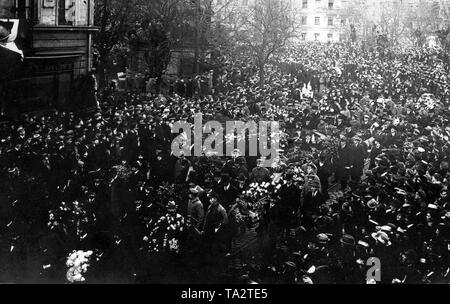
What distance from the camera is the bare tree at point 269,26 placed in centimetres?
1331

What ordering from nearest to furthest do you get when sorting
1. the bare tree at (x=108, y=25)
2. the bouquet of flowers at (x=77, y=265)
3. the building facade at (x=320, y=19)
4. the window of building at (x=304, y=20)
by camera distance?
the bouquet of flowers at (x=77, y=265) → the bare tree at (x=108, y=25) → the building facade at (x=320, y=19) → the window of building at (x=304, y=20)

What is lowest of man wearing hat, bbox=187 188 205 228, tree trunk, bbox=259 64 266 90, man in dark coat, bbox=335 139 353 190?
man wearing hat, bbox=187 188 205 228

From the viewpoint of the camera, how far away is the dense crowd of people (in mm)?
5730

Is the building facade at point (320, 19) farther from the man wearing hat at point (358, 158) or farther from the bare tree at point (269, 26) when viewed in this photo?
the man wearing hat at point (358, 158)

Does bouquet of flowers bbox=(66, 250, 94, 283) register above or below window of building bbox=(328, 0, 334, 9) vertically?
below

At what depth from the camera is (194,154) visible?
24.4ft

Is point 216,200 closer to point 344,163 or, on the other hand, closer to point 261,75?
point 344,163

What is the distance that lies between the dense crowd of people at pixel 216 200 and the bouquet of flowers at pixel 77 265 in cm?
18

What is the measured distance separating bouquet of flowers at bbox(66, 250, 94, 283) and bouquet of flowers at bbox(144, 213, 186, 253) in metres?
0.76

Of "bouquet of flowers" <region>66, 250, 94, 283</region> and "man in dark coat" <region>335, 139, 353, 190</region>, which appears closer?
"bouquet of flowers" <region>66, 250, 94, 283</region>

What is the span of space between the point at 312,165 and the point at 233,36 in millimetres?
10054

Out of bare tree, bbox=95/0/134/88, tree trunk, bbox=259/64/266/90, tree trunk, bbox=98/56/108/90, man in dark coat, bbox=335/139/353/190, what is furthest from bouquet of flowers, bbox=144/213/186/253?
tree trunk, bbox=259/64/266/90

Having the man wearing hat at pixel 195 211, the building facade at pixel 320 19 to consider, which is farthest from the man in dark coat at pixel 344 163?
the building facade at pixel 320 19

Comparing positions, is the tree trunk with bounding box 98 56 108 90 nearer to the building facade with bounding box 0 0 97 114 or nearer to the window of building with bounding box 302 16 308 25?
the building facade with bounding box 0 0 97 114
